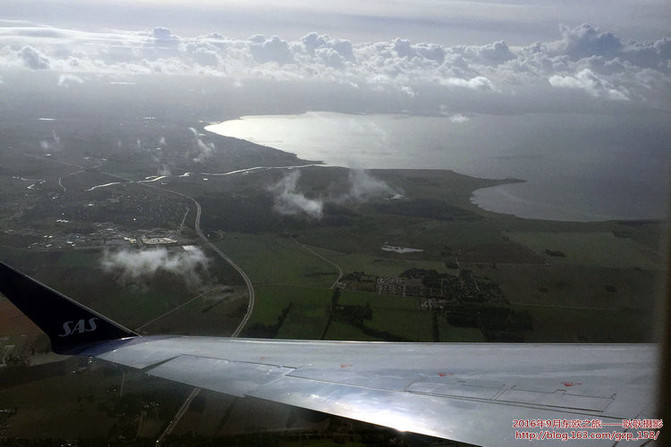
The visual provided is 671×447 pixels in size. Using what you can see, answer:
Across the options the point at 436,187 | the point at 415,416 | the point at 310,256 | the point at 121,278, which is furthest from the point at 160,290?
the point at 436,187

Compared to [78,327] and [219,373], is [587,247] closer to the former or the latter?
[219,373]

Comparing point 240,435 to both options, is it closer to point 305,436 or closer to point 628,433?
point 305,436

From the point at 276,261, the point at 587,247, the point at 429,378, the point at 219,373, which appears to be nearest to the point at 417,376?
the point at 429,378

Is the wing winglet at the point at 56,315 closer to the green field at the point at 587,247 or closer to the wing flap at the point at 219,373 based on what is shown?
→ the wing flap at the point at 219,373

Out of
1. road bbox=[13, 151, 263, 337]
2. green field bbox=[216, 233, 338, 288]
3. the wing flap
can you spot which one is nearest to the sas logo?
the wing flap

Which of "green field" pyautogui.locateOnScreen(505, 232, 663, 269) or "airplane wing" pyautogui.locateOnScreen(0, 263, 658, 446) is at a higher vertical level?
"airplane wing" pyautogui.locateOnScreen(0, 263, 658, 446)

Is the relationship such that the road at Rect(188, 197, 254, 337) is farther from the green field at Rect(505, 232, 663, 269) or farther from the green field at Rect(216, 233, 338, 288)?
the green field at Rect(505, 232, 663, 269)

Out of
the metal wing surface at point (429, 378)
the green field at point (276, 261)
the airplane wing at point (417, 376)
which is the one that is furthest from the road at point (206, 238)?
the metal wing surface at point (429, 378)
